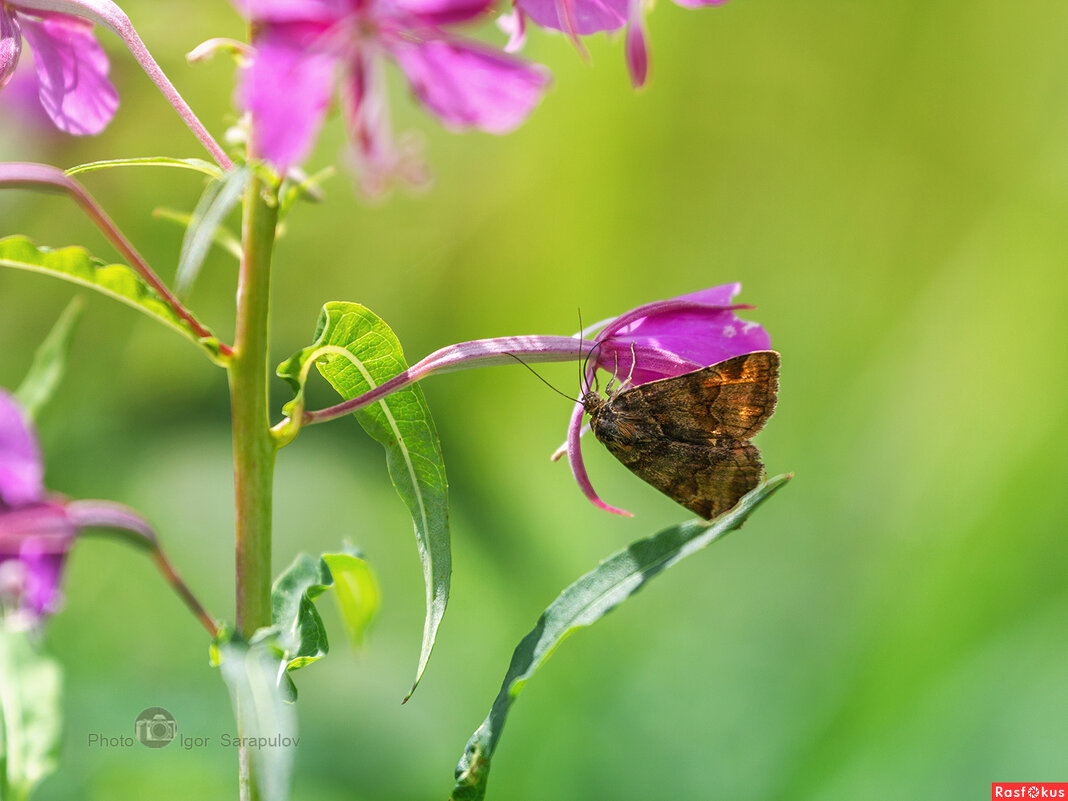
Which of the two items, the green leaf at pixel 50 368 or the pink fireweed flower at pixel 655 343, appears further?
the green leaf at pixel 50 368

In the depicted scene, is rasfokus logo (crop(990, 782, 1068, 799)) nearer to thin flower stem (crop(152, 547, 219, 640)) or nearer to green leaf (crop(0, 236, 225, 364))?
thin flower stem (crop(152, 547, 219, 640))

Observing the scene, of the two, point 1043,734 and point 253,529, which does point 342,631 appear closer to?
point 1043,734

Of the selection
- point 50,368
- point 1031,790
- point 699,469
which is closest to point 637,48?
point 699,469

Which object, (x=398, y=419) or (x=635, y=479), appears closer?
(x=398, y=419)

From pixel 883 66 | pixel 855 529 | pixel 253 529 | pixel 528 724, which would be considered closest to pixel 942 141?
pixel 883 66

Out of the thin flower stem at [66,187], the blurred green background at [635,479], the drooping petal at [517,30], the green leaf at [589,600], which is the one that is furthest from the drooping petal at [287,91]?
the blurred green background at [635,479]

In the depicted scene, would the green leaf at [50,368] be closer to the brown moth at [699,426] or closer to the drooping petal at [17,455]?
the drooping petal at [17,455]

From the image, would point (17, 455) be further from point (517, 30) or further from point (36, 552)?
point (517, 30)
